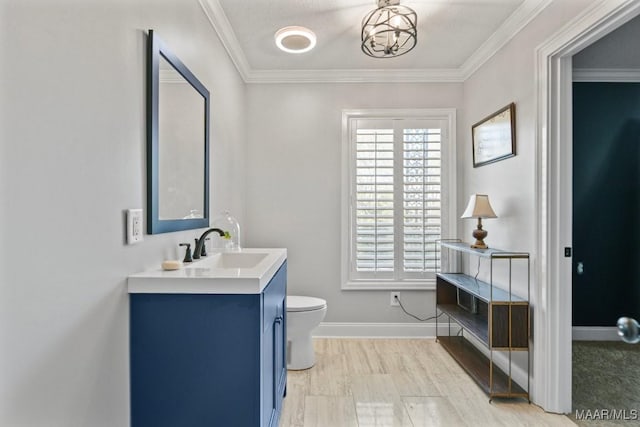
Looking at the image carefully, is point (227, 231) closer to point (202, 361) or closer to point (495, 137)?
point (202, 361)

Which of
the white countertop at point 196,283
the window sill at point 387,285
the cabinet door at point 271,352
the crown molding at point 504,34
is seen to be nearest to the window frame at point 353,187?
the window sill at point 387,285

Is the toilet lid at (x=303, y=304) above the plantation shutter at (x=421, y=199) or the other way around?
the other way around

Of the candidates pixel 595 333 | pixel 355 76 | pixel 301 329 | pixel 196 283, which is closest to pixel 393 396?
pixel 301 329

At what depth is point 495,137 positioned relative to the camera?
2672 mm

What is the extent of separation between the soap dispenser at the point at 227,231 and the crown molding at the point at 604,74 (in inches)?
122

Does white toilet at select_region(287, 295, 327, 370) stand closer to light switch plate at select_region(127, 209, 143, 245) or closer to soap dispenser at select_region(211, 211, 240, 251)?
soap dispenser at select_region(211, 211, 240, 251)

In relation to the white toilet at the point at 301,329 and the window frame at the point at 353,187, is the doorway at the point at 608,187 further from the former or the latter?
the white toilet at the point at 301,329

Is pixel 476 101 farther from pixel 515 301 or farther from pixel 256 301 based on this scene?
pixel 256 301

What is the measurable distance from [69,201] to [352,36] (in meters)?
2.27

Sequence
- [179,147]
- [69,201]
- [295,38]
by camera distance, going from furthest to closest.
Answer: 1. [295,38]
2. [179,147]
3. [69,201]

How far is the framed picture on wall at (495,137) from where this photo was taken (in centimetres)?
243

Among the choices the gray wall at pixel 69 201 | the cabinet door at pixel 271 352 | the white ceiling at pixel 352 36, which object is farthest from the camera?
the white ceiling at pixel 352 36

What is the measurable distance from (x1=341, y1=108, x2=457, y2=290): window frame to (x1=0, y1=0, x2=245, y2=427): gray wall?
6.65 feet

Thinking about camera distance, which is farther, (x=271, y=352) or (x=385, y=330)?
(x=385, y=330)
